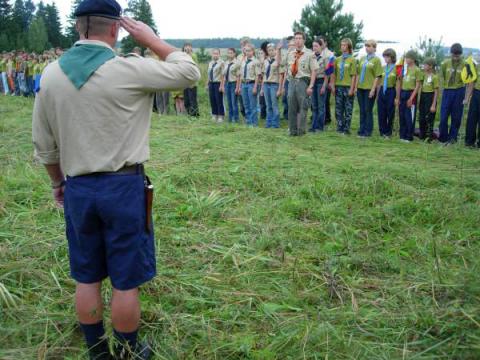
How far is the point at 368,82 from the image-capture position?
9117 millimetres

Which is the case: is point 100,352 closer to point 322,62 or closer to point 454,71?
point 454,71

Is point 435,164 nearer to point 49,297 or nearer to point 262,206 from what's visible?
point 262,206

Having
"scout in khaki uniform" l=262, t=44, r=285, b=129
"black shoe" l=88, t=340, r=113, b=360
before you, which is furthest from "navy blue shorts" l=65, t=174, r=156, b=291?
"scout in khaki uniform" l=262, t=44, r=285, b=129

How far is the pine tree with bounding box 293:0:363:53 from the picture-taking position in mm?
19922

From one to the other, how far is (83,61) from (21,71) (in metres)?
18.9

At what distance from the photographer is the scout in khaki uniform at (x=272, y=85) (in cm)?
1016

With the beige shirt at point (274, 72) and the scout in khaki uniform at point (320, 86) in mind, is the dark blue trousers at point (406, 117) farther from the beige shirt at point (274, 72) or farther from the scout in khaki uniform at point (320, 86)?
the beige shirt at point (274, 72)

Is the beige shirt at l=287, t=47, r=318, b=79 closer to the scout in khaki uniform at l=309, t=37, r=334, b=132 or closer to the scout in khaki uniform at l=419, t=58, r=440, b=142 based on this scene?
the scout in khaki uniform at l=309, t=37, r=334, b=132

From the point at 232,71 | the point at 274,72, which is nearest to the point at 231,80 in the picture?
the point at 232,71

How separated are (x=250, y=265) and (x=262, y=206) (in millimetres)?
1211

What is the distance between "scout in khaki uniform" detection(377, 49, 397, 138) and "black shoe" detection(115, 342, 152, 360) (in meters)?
7.63

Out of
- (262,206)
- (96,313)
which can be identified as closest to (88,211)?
(96,313)

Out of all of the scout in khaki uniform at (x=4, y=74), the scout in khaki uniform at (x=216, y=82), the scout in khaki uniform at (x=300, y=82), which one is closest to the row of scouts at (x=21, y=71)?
the scout in khaki uniform at (x=4, y=74)

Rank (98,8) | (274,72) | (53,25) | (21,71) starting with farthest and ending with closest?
1. (53,25)
2. (21,71)
3. (274,72)
4. (98,8)
